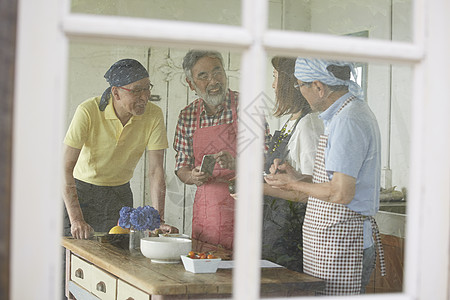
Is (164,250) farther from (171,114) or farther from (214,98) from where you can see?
(171,114)

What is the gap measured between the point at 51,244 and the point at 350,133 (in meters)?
1.69

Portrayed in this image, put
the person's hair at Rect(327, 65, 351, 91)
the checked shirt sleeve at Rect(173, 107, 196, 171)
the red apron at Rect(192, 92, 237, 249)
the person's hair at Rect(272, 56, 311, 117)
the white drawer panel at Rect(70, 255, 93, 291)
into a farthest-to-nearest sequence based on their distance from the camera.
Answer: the checked shirt sleeve at Rect(173, 107, 196, 171) → the red apron at Rect(192, 92, 237, 249) → the person's hair at Rect(272, 56, 311, 117) → the white drawer panel at Rect(70, 255, 93, 291) → the person's hair at Rect(327, 65, 351, 91)

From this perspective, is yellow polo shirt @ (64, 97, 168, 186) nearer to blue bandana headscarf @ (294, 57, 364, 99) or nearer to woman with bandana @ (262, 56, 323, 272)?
woman with bandana @ (262, 56, 323, 272)

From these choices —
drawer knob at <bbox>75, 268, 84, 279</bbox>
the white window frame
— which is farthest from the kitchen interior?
the white window frame

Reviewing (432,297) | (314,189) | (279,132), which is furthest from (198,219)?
(432,297)

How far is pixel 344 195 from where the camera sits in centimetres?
238

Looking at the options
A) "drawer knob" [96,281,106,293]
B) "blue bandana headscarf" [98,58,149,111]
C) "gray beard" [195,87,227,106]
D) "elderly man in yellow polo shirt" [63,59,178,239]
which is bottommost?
"drawer knob" [96,281,106,293]

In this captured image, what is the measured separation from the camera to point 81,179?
363 cm

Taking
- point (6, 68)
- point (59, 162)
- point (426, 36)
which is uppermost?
point (426, 36)

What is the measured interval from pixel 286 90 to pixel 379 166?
0.95 m

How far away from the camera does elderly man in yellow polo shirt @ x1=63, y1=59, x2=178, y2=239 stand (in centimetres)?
358

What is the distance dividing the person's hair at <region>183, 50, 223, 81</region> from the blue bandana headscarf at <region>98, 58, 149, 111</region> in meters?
0.26

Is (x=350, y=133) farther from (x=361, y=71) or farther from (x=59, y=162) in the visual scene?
(x=59, y=162)

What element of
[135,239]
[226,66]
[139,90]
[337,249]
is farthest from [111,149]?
[337,249]
